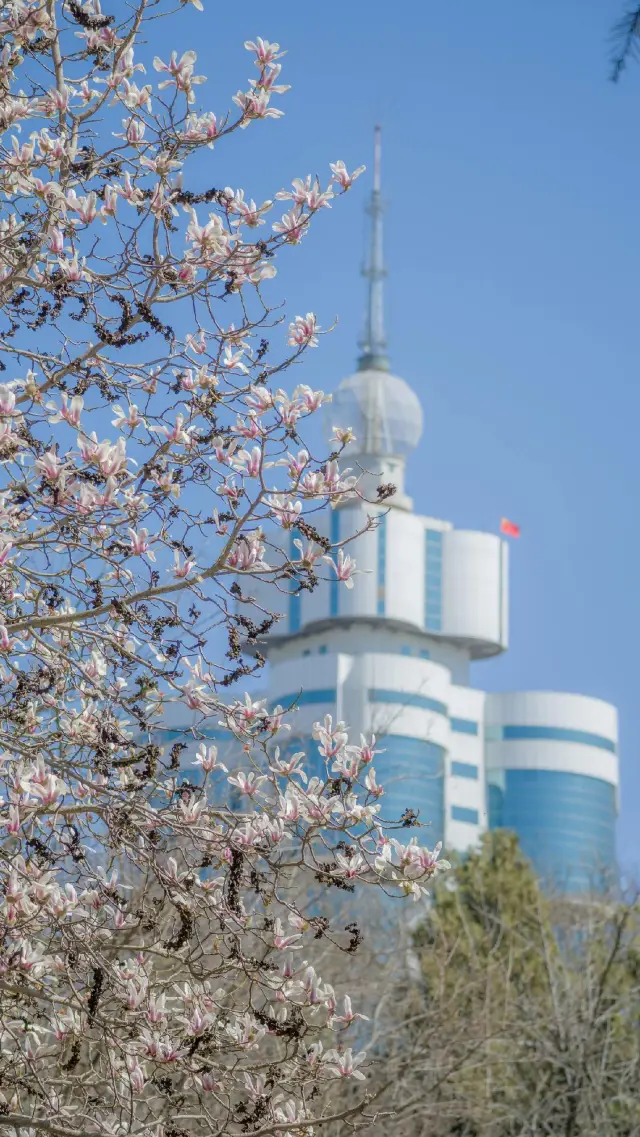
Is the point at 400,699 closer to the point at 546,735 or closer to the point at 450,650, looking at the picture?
the point at 450,650

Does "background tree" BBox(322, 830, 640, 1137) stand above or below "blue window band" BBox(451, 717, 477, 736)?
below

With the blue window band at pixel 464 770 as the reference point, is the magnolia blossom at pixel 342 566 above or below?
below

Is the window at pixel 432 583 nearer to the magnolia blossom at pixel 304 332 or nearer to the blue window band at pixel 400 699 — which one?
the blue window band at pixel 400 699

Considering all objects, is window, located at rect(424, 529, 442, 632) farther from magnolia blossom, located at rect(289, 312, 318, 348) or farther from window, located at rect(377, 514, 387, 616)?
magnolia blossom, located at rect(289, 312, 318, 348)

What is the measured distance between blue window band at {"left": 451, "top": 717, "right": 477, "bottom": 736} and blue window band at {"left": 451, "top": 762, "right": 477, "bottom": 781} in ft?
6.40

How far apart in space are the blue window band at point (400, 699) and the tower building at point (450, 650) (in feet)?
0.88

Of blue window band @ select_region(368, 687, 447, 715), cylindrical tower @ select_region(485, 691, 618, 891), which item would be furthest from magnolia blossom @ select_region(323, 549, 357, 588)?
cylindrical tower @ select_region(485, 691, 618, 891)

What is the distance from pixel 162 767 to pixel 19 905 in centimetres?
138

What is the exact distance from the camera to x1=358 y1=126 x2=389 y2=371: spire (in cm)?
10719

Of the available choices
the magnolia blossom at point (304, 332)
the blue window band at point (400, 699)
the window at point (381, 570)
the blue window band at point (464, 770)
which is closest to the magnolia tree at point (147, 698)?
the magnolia blossom at point (304, 332)

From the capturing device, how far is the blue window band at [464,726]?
102 metres

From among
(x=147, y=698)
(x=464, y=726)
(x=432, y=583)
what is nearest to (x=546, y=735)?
(x=464, y=726)

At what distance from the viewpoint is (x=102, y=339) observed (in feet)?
18.4

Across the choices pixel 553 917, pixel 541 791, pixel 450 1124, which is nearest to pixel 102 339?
pixel 450 1124
